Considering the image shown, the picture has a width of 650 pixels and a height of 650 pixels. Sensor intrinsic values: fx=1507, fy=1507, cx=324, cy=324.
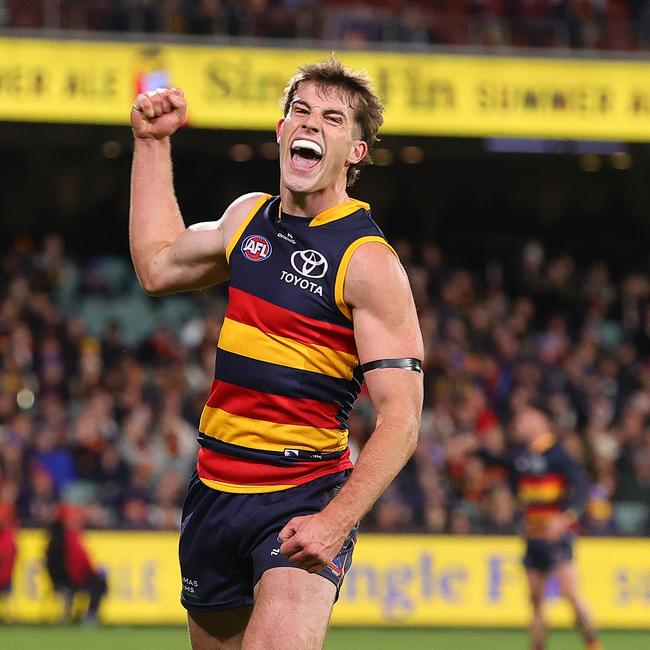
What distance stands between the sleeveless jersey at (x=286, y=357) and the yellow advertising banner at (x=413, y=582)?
32.0 ft

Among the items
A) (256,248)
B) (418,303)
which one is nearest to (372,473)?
(256,248)

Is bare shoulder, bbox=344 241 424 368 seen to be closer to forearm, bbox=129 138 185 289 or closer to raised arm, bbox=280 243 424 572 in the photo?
raised arm, bbox=280 243 424 572

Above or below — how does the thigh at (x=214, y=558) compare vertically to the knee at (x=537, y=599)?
above

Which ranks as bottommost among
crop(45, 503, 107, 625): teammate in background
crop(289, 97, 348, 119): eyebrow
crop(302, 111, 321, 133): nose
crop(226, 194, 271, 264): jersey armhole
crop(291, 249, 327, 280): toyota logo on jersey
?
crop(45, 503, 107, 625): teammate in background

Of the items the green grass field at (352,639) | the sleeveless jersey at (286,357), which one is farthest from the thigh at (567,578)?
the sleeveless jersey at (286,357)

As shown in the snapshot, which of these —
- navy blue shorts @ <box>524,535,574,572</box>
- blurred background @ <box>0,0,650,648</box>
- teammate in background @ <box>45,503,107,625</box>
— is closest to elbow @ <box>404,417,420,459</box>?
navy blue shorts @ <box>524,535,574,572</box>

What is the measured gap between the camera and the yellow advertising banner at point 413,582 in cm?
1422

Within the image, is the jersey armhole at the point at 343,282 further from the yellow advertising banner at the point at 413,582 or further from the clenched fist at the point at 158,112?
the yellow advertising banner at the point at 413,582

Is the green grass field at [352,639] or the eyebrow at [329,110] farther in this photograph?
the green grass field at [352,639]

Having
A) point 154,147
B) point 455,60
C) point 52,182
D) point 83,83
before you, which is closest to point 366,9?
point 455,60

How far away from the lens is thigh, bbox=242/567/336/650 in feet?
14.4

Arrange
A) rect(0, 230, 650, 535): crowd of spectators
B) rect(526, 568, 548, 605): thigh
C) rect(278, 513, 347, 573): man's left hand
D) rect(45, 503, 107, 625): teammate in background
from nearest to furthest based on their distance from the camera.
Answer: rect(278, 513, 347, 573): man's left hand, rect(526, 568, 548, 605): thigh, rect(45, 503, 107, 625): teammate in background, rect(0, 230, 650, 535): crowd of spectators

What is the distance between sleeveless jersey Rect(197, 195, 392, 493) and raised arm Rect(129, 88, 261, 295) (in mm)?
161

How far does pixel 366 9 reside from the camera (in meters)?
16.4
